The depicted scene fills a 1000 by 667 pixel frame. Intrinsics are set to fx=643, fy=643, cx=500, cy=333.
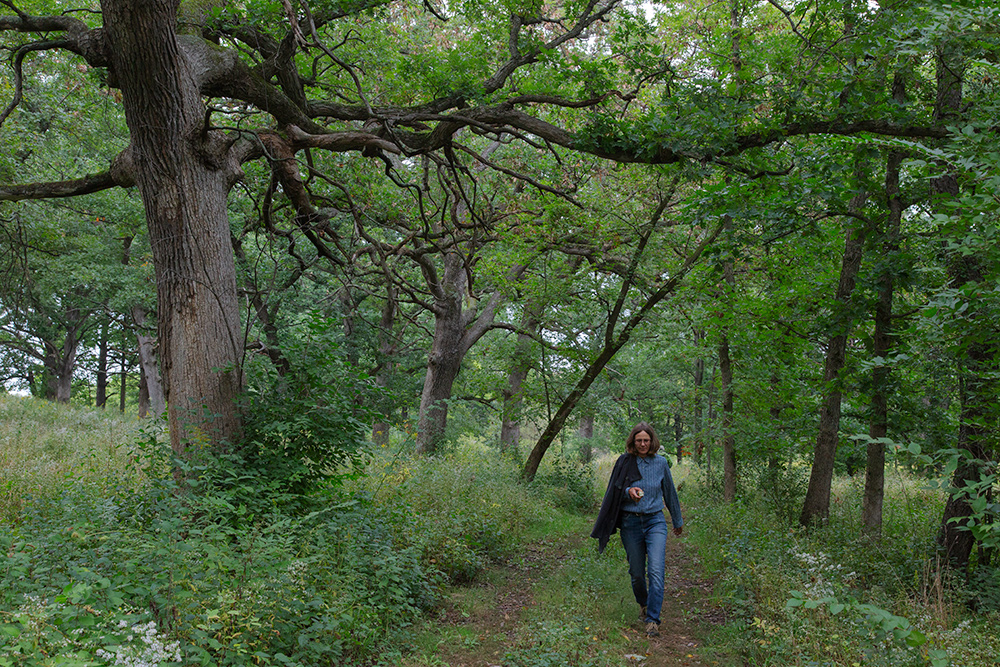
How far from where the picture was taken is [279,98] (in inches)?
297

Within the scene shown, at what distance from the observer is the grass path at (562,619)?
5.29 meters

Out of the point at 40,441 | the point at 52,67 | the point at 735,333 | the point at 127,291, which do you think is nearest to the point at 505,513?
the point at 735,333

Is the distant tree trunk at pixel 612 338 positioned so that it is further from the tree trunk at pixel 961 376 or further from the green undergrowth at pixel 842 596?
the tree trunk at pixel 961 376

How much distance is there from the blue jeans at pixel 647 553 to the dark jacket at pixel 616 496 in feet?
0.38

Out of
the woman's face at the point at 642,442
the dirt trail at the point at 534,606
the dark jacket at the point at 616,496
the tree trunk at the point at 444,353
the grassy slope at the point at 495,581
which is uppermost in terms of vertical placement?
the tree trunk at the point at 444,353

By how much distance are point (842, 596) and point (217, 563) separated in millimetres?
4470

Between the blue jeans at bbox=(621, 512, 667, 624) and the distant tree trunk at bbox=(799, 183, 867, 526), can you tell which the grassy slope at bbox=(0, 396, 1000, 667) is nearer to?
the blue jeans at bbox=(621, 512, 667, 624)

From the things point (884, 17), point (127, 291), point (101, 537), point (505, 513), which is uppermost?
point (884, 17)

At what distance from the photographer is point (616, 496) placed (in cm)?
677

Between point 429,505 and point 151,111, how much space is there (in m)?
5.81

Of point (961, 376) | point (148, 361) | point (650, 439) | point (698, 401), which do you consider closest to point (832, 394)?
point (961, 376)

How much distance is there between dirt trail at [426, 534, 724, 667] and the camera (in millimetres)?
5465

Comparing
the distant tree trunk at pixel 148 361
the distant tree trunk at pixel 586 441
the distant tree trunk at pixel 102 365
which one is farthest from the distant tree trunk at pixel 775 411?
the distant tree trunk at pixel 102 365

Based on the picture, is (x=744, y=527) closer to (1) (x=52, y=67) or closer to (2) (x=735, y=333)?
(2) (x=735, y=333)
